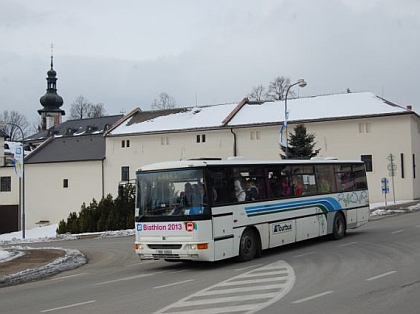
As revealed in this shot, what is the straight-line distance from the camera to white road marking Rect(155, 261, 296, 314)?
9.10 metres

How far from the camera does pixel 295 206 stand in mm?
17672

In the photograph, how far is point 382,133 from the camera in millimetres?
49219

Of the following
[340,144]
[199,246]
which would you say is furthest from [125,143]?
[199,246]

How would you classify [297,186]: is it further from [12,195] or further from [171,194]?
[12,195]

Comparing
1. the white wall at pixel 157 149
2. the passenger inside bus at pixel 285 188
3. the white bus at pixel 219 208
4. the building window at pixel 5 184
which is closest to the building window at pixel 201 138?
the white wall at pixel 157 149

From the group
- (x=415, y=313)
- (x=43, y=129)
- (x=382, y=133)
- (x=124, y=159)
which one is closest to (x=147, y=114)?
(x=124, y=159)

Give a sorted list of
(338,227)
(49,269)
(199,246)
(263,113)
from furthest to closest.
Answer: (263,113) < (338,227) < (49,269) < (199,246)

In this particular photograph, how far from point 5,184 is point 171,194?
202 ft

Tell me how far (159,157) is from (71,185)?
11.9m

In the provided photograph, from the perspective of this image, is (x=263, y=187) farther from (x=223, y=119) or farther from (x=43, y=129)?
(x=43, y=129)

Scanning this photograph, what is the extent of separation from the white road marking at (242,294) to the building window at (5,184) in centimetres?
6293

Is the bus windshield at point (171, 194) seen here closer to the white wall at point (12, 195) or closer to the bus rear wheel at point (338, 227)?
the bus rear wheel at point (338, 227)

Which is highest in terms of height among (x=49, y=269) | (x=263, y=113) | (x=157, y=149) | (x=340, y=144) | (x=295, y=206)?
(x=263, y=113)

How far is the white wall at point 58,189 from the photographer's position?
65.4 metres
